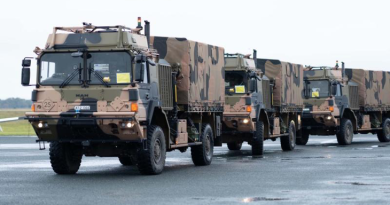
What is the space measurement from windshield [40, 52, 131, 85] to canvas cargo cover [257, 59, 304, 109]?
13137 millimetres

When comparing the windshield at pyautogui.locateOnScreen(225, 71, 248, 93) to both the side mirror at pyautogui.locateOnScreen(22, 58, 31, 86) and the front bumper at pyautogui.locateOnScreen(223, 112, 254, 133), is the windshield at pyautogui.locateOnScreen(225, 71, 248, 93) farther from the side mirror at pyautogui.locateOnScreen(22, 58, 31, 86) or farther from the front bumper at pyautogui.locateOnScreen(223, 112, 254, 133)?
the side mirror at pyautogui.locateOnScreen(22, 58, 31, 86)

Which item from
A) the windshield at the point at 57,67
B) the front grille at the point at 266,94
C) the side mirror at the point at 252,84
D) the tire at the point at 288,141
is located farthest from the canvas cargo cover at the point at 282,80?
the windshield at the point at 57,67

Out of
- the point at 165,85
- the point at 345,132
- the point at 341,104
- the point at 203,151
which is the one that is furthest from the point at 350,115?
the point at 165,85

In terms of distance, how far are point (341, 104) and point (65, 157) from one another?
18.0 m

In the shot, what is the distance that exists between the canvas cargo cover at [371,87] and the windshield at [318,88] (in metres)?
4.24

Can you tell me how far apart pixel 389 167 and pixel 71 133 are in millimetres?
7543

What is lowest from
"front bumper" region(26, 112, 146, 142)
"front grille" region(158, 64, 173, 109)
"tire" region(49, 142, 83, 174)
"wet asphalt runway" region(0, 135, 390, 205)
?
"wet asphalt runway" region(0, 135, 390, 205)

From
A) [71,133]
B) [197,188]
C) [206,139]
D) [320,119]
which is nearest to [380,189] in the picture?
[197,188]

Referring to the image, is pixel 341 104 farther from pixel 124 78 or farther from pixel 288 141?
pixel 124 78

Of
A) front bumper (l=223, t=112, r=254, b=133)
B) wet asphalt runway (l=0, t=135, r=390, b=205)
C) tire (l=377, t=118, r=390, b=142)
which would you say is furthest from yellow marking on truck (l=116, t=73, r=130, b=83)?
tire (l=377, t=118, r=390, b=142)

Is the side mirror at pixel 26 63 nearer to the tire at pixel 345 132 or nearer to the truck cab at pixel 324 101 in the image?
the truck cab at pixel 324 101

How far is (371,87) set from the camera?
39094mm

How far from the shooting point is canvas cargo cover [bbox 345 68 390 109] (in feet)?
125

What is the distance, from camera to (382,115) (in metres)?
40.4
